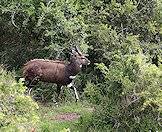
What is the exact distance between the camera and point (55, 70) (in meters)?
16.3

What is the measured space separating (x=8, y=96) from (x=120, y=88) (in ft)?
14.8

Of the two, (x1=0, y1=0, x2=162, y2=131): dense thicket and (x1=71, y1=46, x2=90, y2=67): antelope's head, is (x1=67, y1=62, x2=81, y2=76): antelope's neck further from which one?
(x1=0, y1=0, x2=162, y2=131): dense thicket

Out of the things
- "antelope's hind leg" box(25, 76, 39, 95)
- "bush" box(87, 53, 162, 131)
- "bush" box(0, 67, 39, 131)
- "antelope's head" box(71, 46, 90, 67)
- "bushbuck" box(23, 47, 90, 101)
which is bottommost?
"antelope's hind leg" box(25, 76, 39, 95)

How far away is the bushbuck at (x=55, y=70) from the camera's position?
1600 centimetres

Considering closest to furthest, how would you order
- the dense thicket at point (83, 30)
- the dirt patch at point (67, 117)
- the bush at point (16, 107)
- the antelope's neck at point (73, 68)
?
the bush at point (16, 107) → the dirt patch at point (67, 117) → the antelope's neck at point (73, 68) → the dense thicket at point (83, 30)

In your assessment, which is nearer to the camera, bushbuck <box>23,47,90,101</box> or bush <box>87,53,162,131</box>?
bush <box>87,53,162,131</box>

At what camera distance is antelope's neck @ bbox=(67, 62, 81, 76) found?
16422 mm

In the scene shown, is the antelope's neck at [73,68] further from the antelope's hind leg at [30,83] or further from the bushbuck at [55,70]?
the antelope's hind leg at [30,83]

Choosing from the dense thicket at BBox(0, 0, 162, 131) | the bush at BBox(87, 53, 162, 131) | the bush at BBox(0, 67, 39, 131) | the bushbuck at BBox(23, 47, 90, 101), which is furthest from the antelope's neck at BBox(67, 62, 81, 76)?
the bush at BBox(0, 67, 39, 131)

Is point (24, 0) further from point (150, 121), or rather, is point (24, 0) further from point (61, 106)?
point (150, 121)

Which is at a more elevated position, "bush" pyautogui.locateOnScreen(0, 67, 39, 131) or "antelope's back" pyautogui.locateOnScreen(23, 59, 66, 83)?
"bush" pyautogui.locateOnScreen(0, 67, 39, 131)

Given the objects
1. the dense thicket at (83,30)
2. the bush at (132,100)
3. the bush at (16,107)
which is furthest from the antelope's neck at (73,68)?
the bush at (16,107)

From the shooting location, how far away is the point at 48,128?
12664 millimetres

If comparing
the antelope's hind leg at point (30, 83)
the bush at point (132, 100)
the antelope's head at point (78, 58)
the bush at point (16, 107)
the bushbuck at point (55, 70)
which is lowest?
the antelope's hind leg at point (30, 83)
